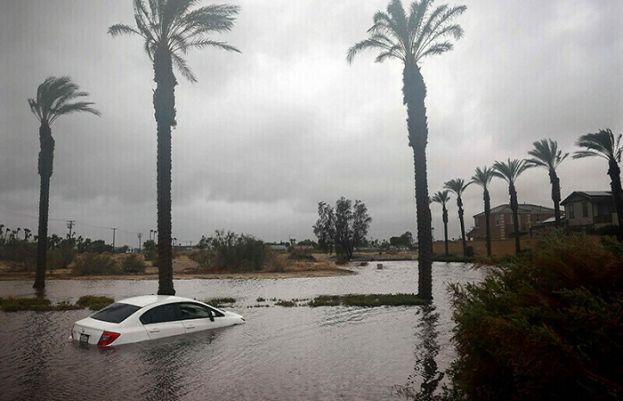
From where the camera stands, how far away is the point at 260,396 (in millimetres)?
7809

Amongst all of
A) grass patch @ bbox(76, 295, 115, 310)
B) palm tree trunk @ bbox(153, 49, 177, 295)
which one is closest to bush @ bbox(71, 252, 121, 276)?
grass patch @ bbox(76, 295, 115, 310)

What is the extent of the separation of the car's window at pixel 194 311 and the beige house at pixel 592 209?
53.9m

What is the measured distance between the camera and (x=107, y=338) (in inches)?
406

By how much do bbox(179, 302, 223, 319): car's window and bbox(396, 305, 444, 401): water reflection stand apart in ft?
20.2

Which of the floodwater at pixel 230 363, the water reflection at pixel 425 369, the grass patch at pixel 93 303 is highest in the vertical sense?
the grass patch at pixel 93 303

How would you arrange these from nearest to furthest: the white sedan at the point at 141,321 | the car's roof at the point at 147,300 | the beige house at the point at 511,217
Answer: the white sedan at the point at 141,321 → the car's roof at the point at 147,300 → the beige house at the point at 511,217

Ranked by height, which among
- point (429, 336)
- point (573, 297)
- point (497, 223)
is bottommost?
point (429, 336)

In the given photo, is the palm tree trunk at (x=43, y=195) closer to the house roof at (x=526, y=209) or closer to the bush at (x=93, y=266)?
the bush at (x=93, y=266)

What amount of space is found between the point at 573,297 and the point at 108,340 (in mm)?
9660

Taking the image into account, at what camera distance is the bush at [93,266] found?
42.0m

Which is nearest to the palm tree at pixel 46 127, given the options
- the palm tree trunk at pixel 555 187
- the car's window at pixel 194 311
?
the car's window at pixel 194 311

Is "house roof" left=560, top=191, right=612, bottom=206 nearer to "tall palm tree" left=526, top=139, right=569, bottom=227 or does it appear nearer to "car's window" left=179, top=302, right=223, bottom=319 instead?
"tall palm tree" left=526, top=139, right=569, bottom=227

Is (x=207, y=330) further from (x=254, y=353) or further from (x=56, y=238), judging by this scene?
(x=56, y=238)

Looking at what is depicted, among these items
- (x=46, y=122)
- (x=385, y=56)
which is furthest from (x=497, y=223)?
(x=46, y=122)
